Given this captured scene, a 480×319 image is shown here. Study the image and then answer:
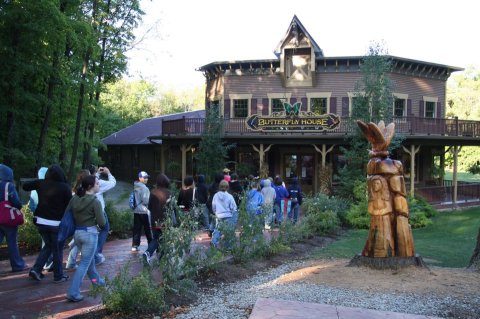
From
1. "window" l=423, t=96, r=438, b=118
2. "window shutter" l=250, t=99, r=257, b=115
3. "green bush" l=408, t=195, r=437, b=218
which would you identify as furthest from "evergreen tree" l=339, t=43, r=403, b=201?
"window" l=423, t=96, r=438, b=118

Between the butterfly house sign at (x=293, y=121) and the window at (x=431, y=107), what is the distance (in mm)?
6923

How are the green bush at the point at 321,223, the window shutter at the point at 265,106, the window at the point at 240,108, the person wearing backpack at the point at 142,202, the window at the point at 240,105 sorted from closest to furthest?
the person wearing backpack at the point at 142,202 → the green bush at the point at 321,223 → the window shutter at the point at 265,106 → the window at the point at 240,105 → the window at the point at 240,108

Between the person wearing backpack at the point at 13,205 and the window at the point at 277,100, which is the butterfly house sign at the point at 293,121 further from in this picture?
the person wearing backpack at the point at 13,205

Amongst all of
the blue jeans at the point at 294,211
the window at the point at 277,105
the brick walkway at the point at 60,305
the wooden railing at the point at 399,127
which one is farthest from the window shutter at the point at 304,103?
the brick walkway at the point at 60,305

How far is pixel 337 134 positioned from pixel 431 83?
782 cm

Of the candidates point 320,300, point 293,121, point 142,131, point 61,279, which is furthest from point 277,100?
point 320,300

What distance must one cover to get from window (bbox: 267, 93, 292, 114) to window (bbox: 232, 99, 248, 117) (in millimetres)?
1390

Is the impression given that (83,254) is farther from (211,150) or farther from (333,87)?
(333,87)

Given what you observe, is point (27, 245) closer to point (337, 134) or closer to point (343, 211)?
point (343, 211)

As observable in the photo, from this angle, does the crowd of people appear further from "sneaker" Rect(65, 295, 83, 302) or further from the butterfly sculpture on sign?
the butterfly sculpture on sign

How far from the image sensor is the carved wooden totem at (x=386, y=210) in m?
7.30

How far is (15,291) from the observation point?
609 cm

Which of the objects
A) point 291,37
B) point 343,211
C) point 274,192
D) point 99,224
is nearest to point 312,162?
point 291,37

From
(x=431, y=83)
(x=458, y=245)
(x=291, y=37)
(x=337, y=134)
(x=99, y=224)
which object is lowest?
(x=458, y=245)
